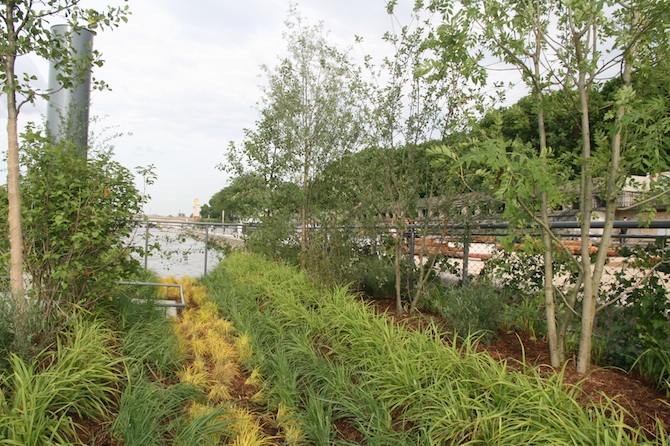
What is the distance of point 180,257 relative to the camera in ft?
28.7

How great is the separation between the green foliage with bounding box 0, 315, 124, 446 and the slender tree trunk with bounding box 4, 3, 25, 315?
0.42 meters

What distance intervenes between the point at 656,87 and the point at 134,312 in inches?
181

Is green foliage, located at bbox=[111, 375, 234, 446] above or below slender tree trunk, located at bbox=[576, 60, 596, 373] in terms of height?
below

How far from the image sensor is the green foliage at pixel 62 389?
2.17 meters

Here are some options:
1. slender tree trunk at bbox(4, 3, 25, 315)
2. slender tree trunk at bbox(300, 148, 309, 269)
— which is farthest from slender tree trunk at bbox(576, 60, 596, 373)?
slender tree trunk at bbox(300, 148, 309, 269)

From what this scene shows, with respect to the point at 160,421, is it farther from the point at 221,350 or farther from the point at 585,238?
the point at 585,238

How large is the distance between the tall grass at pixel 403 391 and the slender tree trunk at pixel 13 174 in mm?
1835

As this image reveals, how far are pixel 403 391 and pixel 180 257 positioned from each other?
6.95 m

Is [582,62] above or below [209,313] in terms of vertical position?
above

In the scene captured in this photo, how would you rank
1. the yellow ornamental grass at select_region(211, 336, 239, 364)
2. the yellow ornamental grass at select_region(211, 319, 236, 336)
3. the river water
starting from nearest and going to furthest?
1. the yellow ornamental grass at select_region(211, 336, 239, 364)
2. the yellow ornamental grass at select_region(211, 319, 236, 336)
3. the river water

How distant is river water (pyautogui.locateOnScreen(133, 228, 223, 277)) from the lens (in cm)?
777

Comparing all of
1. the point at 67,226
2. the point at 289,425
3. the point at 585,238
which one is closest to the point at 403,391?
the point at 289,425

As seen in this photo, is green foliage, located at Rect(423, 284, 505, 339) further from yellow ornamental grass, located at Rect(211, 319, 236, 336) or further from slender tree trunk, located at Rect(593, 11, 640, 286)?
yellow ornamental grass, located at Rect(211, 319, 236, 336)

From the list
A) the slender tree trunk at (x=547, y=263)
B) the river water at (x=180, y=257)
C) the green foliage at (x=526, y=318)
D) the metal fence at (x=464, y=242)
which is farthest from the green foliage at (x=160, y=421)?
the river water at (x=180, y=257)
